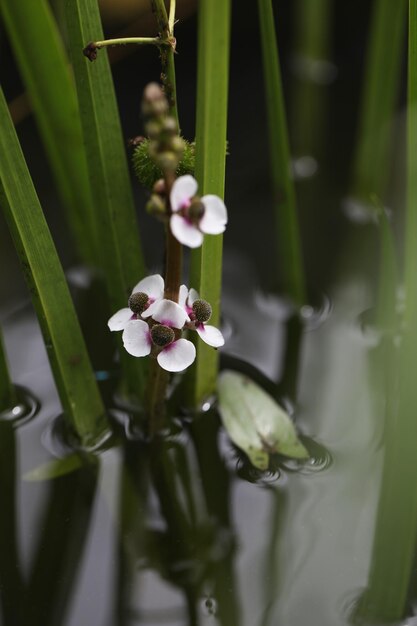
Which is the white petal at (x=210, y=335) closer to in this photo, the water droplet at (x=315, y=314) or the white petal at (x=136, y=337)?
the white petal at (x=136, y=337)

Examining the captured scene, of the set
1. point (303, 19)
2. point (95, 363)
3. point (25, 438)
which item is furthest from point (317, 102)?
point (25, 438)

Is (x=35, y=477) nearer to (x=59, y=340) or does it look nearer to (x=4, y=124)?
(x=59, y=340)

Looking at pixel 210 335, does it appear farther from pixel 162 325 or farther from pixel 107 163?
pixel 107 163

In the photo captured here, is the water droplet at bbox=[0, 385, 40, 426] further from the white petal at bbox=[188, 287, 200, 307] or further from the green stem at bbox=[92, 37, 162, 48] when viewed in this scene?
the green stem at bbox=[92, 37, 162, 48]

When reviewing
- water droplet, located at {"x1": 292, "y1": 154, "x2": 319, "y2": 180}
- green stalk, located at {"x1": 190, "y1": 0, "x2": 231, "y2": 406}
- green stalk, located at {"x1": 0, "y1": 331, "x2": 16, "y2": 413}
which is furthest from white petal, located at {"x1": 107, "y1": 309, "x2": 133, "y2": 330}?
water droplet, located at {"x1": 292, "y1": 154, "x2": 319, "y2": 180}

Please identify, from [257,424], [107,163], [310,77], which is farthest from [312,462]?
[310,77]

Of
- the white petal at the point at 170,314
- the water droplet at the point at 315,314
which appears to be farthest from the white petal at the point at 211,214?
the water droplet at the point at 315,314
